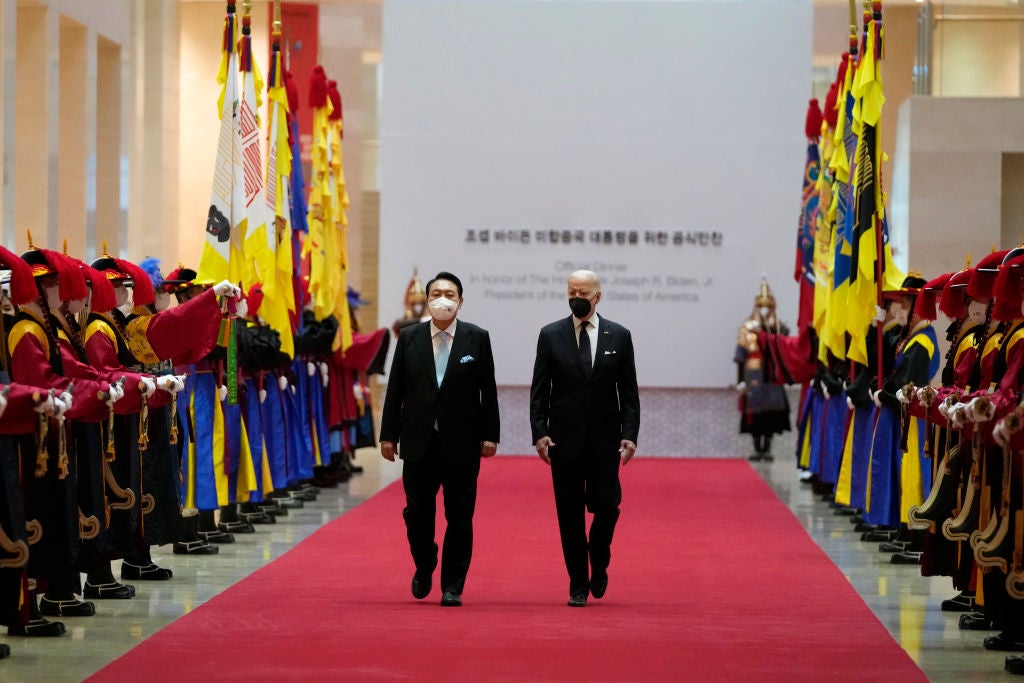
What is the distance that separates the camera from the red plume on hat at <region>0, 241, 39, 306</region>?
17.4 ft

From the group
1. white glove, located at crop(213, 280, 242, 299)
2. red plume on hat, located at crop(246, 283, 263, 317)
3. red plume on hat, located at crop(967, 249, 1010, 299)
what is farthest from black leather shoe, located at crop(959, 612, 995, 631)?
red plume on hat, located at crop(246, 283, 263, 317)

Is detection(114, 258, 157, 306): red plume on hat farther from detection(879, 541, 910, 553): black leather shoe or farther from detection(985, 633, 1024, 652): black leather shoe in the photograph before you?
detection(879, 541, 910, 553): black leather shoe

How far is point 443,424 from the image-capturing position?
6.35m

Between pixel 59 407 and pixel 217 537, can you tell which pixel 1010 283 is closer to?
pixel 59 407

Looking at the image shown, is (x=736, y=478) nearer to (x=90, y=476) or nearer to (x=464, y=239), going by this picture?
(x=464, y=239)

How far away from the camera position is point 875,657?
5352mm

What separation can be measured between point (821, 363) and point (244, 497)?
497cm

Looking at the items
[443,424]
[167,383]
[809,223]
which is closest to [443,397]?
[443,424]

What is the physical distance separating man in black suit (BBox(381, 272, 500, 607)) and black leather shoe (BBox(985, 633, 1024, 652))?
213cm

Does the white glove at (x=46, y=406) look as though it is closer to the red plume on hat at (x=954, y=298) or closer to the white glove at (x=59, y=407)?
the white glove at (x=59, y=407)

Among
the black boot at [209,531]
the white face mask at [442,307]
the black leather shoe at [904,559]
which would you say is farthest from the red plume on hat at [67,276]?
the black leather shoe at [904,559]

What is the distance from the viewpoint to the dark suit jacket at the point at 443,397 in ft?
20.8

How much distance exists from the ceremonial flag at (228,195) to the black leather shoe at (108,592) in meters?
3.12

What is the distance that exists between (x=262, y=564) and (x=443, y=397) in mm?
1995
